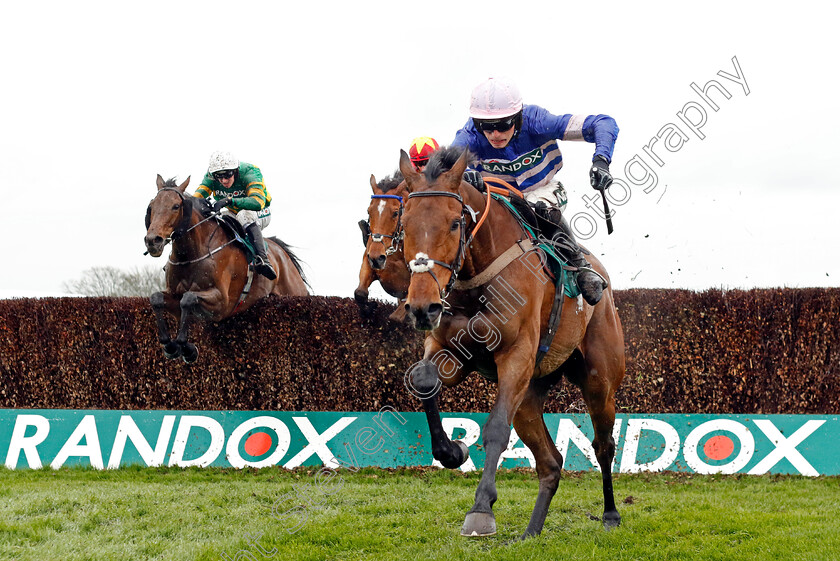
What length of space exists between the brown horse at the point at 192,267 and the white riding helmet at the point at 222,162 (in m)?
0.43

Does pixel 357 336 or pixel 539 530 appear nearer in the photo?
pixel 539 530

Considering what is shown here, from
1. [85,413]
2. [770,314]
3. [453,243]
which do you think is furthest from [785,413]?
[85,413]

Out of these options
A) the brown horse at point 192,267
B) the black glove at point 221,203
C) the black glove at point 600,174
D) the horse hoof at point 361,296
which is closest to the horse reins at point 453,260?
the black glove at point 600,174

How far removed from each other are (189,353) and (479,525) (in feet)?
17.5

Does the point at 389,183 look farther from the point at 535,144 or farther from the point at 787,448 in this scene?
the point at 787,448

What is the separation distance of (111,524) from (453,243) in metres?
3.33

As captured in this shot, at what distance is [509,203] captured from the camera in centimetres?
488

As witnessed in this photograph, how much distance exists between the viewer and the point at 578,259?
5043mm

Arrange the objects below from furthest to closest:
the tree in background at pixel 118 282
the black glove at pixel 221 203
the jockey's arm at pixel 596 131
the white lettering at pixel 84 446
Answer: the tree in background at pixel 118 282
the black glove at pixel 221 203
the white lettering at pixel 84 446
the jockey's arm at pixel 596 131

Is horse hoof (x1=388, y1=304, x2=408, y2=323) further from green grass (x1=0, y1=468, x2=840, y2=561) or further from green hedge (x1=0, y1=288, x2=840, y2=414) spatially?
green grass (x1=0, y1=468, x2=840, y2=561)

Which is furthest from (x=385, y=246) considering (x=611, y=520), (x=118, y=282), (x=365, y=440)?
(x=118, y=282)

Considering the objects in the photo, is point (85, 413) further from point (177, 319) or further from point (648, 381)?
point (648, 381)

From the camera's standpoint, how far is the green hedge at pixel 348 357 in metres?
8.20

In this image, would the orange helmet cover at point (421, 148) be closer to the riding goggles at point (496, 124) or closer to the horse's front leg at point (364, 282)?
the horse's front leg at point (364, 282)
